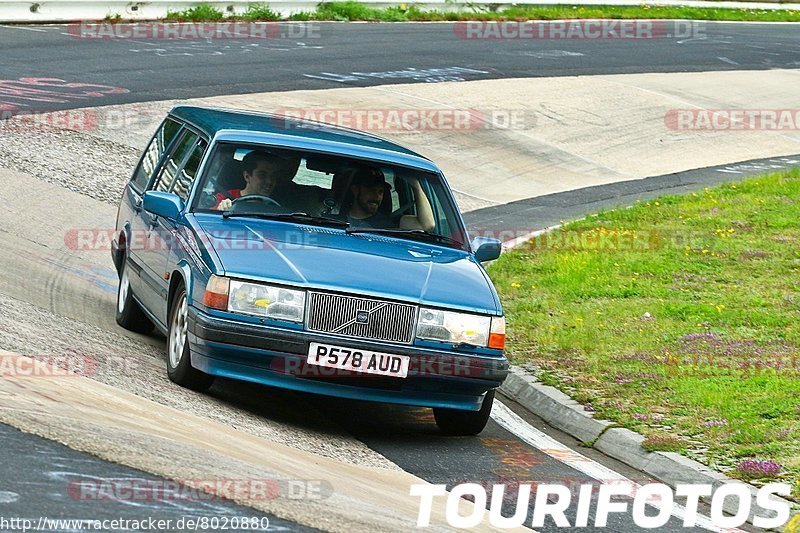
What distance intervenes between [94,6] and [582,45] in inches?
408

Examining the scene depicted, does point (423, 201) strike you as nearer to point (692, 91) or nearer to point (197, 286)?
point (197, 286)

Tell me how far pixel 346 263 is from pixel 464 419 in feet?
3.95

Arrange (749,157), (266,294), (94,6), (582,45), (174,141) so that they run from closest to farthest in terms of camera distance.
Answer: (266,294), (174,141), (749,157), (94,6), (582,45)

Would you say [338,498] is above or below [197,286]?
below

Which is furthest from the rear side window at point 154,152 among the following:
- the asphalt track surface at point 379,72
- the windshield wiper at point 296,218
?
the windshield wiper at point 296,218

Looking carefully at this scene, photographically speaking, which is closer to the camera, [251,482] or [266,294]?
[251,482]

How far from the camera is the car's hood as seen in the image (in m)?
7.60

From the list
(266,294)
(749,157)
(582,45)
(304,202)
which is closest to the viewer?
(266,294)

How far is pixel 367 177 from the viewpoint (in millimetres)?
8812

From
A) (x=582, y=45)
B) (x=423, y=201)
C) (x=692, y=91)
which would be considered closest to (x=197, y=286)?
(x=423, y=201)

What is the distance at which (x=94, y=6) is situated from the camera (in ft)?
82.2
